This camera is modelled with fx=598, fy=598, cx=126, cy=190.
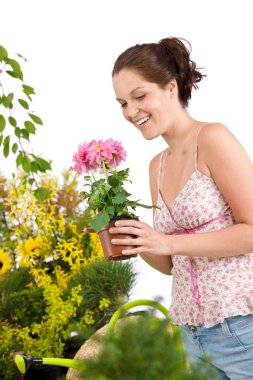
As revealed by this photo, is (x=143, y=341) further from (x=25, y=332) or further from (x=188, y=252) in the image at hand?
(x=25, y=332)

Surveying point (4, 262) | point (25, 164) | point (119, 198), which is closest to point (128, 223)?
point (119, 198)

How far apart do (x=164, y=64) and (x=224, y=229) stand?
0.54 meters

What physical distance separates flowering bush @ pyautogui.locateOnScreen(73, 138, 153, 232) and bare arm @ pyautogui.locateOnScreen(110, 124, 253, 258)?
0.08m

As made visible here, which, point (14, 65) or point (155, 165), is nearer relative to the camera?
point (155, 165)

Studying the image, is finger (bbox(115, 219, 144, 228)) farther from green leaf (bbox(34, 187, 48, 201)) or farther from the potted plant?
green leaf (bbox(34, 187, 48, 201))

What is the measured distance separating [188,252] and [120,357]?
34.0 inches

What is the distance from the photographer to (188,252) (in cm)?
134

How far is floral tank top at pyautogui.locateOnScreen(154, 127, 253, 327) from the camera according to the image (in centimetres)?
144

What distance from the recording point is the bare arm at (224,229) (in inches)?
51.9

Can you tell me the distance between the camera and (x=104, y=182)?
1489mm

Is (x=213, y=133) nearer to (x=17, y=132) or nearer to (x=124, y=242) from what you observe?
(x=124, y=242)

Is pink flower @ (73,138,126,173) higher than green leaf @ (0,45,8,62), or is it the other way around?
green leaf @ (0,45,8,62)

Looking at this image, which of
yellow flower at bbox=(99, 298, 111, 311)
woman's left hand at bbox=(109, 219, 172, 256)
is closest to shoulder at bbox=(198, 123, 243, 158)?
woman's left hand at bbox=(109, 219, 172, 256)

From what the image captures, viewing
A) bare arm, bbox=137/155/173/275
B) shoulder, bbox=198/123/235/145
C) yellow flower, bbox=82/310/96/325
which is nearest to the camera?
shoulder, bbox=198/123/235/145
